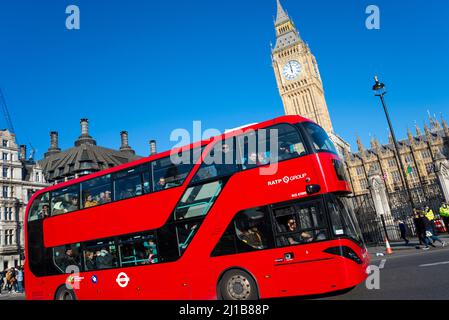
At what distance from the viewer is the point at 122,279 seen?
993cm

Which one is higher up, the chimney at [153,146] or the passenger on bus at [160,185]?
the chimney at [153,146]

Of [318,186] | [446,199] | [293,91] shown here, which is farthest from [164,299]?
[293,91]

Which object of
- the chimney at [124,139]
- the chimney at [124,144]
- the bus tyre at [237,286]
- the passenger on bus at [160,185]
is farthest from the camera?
the chimney at [124,139]

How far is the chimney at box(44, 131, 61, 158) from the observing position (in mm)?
62438

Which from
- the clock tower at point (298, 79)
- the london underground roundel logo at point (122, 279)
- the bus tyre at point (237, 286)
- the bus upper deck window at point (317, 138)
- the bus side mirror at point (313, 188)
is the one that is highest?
the clock tower at point (298, 79)

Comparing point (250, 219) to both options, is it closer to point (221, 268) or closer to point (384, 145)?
point (221, 268)

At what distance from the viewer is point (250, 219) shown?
26.9ft

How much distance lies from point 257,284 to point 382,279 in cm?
382

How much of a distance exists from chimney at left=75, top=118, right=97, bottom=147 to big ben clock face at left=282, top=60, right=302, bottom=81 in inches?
2095

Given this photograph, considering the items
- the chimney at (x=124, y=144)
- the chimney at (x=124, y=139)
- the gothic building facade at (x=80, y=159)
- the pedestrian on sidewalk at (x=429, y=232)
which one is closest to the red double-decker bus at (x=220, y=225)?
the pedestrian on sidewalk at (x=429, y=232)

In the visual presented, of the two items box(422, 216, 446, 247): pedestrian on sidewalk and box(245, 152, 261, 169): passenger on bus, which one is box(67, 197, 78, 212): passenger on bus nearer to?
box(245, 152, 261, 169): passenger on bus

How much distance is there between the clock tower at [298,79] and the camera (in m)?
Answer: 87.4

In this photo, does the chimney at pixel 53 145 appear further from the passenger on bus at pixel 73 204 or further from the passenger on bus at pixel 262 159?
the passenger on bus at pixel 262 159

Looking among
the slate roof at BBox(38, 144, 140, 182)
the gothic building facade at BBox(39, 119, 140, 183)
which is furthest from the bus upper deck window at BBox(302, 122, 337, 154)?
the slate roof at BBox(38, 144, 140, 182)
